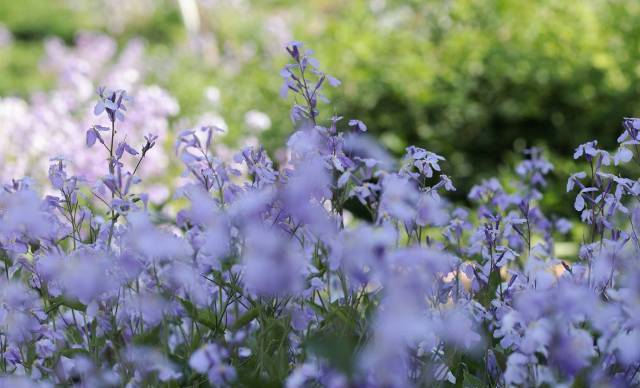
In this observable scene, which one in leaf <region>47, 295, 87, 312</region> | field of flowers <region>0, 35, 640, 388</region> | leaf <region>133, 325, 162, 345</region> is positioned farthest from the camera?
leaf <region>47, 295, 87, 312</region>

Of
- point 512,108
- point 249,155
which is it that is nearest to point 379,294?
point 249,155

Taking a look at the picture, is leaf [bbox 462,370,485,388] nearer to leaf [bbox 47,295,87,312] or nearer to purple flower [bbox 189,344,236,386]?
purple flower [bbox 189,344,236,386]

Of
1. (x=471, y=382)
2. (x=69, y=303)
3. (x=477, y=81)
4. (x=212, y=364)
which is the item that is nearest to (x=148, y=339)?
(x=69, y=303)

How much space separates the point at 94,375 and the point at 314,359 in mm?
446

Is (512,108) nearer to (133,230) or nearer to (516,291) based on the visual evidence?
(516,291)

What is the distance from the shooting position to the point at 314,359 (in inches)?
60.1

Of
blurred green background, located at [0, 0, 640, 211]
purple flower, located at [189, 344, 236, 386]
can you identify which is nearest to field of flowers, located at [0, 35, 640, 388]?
purple flower, located at [189, 344, 236, 386]

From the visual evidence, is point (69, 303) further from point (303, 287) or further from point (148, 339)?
point (303, 287)

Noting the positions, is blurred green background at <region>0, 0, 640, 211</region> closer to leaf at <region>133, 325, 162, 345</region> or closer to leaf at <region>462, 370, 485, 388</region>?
leaf at <region>462, 370, 485, 388</region>

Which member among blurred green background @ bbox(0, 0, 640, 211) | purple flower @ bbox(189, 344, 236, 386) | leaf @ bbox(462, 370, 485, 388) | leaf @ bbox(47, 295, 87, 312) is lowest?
purple flower @ bbox(189, 344, 236, 386)

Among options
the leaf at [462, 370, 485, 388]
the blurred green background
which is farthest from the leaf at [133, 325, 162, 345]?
the blurred green background

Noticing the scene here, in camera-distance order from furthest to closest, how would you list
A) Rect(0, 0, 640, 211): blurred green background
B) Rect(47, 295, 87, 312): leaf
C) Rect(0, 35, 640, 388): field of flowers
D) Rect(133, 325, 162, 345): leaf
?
Rect(0, 0, 640, 211): blurred green background < Rect(47, 295, 87, 312): leaf < Rect(133, 325, 162, 345): leaf < Rect(0, 35, 640, 388): field of flowers

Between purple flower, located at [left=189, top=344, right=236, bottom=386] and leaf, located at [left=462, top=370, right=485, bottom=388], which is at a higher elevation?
leaf, located at [left=462, top=370, right=485, bottom=388]

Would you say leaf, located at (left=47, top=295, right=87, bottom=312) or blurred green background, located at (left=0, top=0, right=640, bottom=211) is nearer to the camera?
leaf, located at (left=47, top=295, right=87, bottom=312)
